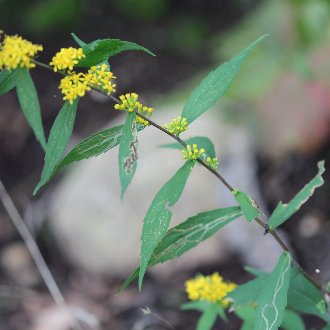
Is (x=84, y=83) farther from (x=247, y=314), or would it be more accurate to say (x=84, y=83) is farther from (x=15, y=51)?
(x=247, y=314)

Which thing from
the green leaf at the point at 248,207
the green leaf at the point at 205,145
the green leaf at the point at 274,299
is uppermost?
the green leaf at the point at 205,145

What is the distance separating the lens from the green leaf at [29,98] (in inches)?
64.6

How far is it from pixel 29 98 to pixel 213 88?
0.51 m

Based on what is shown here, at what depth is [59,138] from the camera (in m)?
1.64

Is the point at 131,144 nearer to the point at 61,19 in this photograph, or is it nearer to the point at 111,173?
the point at 111,173

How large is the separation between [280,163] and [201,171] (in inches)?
27.2

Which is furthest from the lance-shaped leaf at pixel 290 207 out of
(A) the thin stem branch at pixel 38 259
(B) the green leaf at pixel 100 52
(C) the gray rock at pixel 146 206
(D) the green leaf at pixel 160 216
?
(A) the thin stem branch at pixel 38 259

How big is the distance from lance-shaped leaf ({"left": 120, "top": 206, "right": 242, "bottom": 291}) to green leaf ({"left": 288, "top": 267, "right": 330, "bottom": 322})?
0.40 m

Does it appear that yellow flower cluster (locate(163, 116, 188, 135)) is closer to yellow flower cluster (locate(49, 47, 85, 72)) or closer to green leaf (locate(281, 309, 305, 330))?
yellow flower cluster (locate(49, 47, 85, 72))

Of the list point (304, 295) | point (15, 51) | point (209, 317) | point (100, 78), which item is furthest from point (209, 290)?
point (15, 51)

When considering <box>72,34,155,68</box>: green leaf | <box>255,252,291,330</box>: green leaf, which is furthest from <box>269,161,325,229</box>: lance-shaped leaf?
<box>72,34,155,68</box>: green leaf

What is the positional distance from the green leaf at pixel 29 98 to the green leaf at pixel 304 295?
1.01 m

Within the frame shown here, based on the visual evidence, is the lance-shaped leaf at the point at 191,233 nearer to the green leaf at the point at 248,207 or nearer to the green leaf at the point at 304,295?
the green leaf at the point at 248,207

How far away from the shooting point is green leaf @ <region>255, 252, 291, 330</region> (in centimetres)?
168
